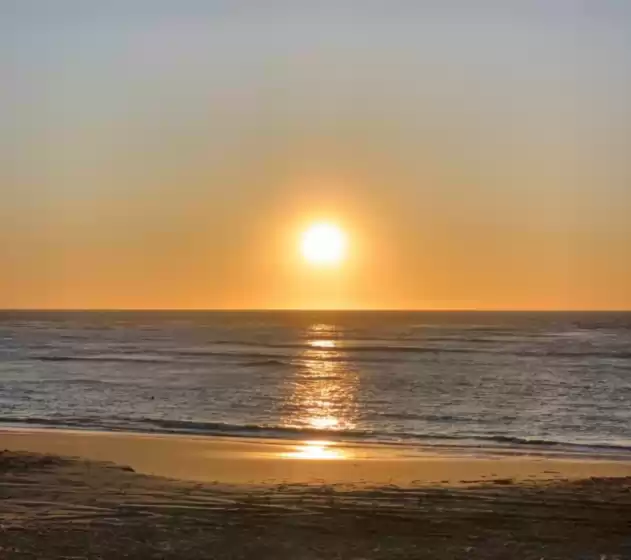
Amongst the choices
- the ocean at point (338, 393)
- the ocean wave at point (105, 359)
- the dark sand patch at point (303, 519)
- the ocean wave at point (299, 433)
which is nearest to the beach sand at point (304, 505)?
the dark sand patch at point (303, 519)

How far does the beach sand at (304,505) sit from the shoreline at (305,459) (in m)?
→ 0.04

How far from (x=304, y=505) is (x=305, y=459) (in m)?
5.52

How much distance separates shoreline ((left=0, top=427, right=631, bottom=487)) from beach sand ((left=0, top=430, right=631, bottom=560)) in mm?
43

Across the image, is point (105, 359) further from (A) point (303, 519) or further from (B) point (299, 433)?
(A) point (303, 519)

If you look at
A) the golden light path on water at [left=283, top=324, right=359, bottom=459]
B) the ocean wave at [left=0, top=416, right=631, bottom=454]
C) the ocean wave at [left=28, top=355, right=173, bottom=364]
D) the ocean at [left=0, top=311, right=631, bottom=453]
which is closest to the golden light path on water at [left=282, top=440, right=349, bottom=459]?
the golden light path on water at [left=283, top=324, right=359, bottom=459]

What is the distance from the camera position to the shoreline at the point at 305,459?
1464 cm

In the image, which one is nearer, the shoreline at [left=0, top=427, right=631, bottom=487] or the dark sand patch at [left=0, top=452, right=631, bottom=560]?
the dark sand patch at [left=0, top=452, right=631, bottom=560]

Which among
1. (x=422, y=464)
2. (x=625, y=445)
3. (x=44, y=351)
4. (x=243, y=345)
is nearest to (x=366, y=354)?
(x=243, y=345)

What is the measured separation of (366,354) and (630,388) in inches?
1088

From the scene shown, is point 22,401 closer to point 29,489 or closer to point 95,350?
point 29,489

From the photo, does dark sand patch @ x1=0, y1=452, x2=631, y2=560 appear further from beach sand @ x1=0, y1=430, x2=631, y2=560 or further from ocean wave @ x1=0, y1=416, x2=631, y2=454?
ocean wave @ x1=0, y1=416, x2=631, y2=454

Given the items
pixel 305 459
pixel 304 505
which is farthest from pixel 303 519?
pixel 305 459

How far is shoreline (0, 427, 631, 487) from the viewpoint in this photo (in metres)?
14.6

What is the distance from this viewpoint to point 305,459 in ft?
56.3
